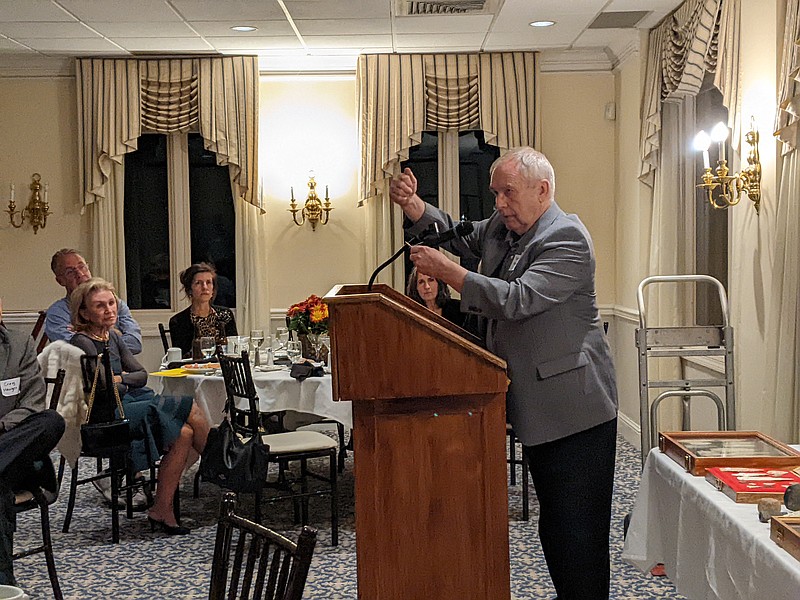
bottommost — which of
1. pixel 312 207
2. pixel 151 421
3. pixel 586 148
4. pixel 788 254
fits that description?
pixel 151 421

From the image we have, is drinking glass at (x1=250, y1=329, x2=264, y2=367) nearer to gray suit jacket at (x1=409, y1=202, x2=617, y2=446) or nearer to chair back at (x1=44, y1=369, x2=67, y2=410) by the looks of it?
chair back at (x1=44, y1=369, x2=67, y2=410)

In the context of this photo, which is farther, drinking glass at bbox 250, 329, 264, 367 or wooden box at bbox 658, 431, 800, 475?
drinking glass at bbox 250, 329, 264, 367

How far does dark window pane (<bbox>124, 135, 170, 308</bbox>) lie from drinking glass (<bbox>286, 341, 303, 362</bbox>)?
9.20ft

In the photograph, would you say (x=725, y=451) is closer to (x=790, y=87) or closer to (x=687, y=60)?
(x=790, y=87)

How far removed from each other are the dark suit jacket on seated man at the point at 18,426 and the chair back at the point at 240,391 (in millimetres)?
1089

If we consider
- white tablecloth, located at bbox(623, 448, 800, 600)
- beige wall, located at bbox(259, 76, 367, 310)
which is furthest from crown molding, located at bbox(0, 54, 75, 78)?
white tablecloth, located at bbox(623, 448, 800, 600)

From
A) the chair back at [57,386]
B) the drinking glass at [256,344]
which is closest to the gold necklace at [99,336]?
the chair back at [57,386]

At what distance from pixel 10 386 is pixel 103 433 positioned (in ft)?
3.22

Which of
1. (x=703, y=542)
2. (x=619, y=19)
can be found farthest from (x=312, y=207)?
(x=703, y=542)

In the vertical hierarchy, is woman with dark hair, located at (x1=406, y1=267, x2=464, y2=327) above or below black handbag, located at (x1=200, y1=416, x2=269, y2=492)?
above

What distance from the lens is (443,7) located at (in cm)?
612

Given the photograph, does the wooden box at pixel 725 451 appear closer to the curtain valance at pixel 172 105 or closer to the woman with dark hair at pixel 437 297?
the woman with dark hair at pixel 437 297

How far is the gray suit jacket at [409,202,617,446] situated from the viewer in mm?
2789

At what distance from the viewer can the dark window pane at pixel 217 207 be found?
26.8 ft
